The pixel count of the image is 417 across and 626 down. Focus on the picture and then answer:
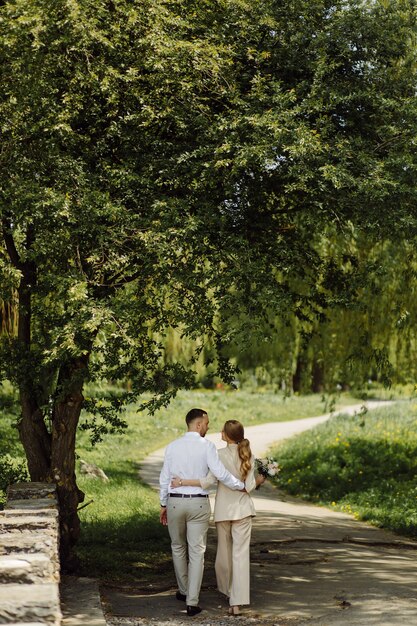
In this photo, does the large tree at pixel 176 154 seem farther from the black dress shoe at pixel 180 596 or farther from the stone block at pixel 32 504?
the black dress shoe at pixel 180 596

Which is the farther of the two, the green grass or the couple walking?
the green grass

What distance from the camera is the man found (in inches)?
361

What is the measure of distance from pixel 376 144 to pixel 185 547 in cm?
488

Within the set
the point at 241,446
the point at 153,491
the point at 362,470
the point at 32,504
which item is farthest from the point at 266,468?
the point at 362,470

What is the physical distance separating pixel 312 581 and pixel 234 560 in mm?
1694

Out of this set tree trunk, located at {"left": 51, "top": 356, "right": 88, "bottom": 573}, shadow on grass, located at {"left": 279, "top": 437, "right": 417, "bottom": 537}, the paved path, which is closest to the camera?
the paved path

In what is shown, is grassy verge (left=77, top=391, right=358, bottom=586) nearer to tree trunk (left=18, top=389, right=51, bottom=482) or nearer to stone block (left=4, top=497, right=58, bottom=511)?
tree trunk (left=18, top=389, right=51, bottom=482)

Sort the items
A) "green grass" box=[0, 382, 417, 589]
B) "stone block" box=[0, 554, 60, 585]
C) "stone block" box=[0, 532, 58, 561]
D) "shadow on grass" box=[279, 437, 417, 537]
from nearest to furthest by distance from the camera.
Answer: "stone block" box=[0, 554, 60, 585]
"stone block" box=[0, 532, 58, 561]
"green grass" box=[0, 382, 417, 589]
"shadow on grass" box=[279, 437, 417, 537]

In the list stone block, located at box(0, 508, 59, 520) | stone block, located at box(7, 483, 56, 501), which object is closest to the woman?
stone block, located at box(0, 508, 59, 520)

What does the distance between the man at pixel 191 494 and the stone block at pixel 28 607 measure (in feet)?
10.3

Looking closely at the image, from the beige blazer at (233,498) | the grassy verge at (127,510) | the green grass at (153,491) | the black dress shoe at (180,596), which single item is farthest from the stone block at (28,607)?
the grassy verge at (127,510)

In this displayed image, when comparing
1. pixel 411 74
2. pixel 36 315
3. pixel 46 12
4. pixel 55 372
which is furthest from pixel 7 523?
pixel 411 74

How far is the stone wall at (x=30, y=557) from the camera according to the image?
6.05 meters

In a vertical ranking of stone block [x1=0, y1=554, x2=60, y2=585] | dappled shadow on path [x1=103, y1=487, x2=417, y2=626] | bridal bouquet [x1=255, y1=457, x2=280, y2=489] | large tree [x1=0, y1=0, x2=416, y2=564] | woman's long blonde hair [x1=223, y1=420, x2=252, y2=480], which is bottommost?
dappled shadow on path [x1=103, y1=487, x2=417, y2=626]
